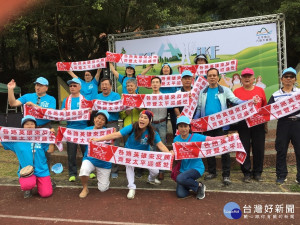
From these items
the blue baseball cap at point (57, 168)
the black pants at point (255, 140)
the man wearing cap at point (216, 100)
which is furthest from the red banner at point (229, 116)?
the blue baseball cap at point (57, 168)

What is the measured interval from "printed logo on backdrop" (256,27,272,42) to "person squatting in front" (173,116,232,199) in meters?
5.03

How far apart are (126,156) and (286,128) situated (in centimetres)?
313

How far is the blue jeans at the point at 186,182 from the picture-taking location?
462 centimetres

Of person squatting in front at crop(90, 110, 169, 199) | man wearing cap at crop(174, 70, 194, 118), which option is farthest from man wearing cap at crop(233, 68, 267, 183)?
person squatting in front at crop(90, 110, 169, 199)

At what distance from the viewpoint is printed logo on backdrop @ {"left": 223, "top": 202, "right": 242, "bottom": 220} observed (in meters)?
4.03

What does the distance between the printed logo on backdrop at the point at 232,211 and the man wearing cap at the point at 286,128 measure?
1446 mm

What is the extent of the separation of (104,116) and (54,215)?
76.4 inches

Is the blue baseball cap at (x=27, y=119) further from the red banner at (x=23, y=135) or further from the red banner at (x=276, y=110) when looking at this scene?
the red banner at (x=276, y=110)

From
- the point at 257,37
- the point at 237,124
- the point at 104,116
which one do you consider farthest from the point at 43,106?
the point at 257,37

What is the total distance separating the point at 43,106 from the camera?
5.59m

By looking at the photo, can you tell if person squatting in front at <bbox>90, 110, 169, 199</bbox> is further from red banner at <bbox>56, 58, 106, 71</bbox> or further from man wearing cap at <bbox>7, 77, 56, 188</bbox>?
red banner at <bbox>56, 58, 106, 71</bbox>

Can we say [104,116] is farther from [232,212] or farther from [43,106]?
[232,212]

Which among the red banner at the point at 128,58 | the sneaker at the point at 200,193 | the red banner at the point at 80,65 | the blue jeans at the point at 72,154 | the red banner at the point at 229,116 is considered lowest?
the sneaker at the point at 200,193

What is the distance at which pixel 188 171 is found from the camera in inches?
185
